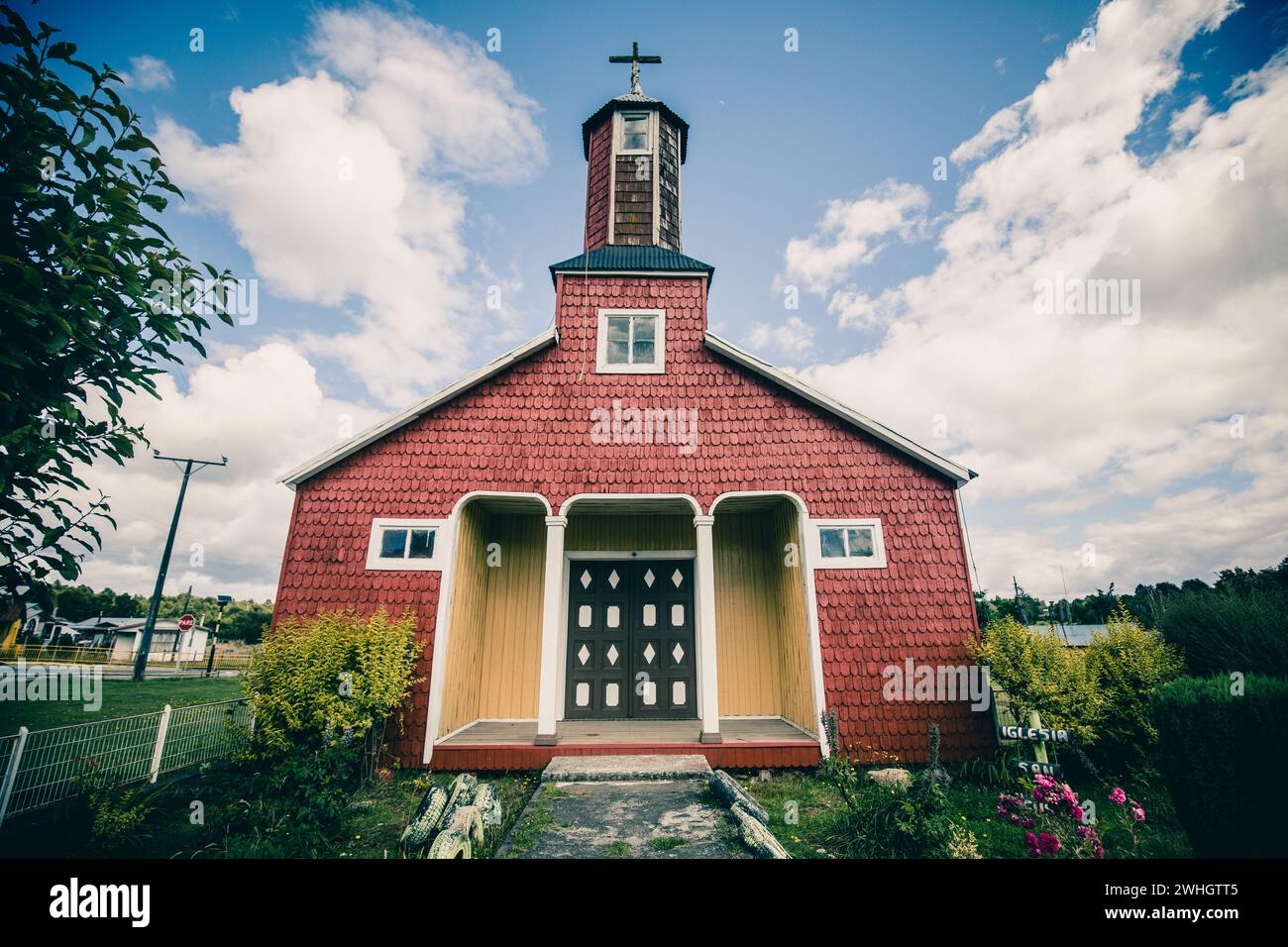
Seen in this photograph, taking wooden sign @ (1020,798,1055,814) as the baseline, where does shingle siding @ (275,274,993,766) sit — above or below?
above

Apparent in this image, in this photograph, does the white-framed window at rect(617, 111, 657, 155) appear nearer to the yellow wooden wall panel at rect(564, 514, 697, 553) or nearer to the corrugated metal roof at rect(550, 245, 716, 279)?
the corrugated metal roof at rect(550, 245, 716, 279)

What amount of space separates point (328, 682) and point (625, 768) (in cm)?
389

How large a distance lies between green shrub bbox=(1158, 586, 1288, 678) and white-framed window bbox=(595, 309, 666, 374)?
29.8 feet

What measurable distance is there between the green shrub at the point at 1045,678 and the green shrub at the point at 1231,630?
91.2 inches

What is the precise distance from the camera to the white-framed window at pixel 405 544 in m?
7.70

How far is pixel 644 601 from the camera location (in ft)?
31.7

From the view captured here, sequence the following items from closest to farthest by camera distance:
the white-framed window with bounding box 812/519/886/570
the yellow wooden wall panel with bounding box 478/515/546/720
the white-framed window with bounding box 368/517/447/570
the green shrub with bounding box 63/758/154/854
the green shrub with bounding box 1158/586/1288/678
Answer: the green shrub with bounding box 63/758/154/854 < the green shrub with bounding box 1158/586/1288/678 < the white-framed window with bounding box 368/517/447/570 < the white-framed window with bounding box 812/519/886/570 < the yellow wooden wall panel with bounding box 478/515/546/720

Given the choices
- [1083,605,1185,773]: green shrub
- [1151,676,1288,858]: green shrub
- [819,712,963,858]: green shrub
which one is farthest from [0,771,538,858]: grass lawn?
[1083,605,1185,773]: green shrub

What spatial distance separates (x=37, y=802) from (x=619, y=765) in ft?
20.2

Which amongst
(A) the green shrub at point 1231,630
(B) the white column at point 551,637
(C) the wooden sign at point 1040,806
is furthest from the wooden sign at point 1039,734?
(B) the white column at point 551,637

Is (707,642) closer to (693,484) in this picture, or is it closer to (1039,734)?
(693,484)

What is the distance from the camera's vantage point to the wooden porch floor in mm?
7259
